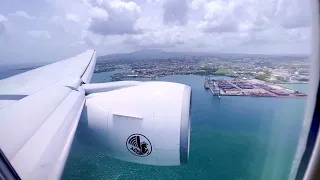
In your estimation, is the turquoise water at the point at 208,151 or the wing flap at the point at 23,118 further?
the turquoise water at the point at 208,151

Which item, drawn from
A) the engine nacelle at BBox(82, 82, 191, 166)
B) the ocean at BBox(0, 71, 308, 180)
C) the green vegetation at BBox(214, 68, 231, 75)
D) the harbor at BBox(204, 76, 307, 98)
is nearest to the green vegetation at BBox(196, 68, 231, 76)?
the green vegetation at BBox(214, 68, 231, 75)

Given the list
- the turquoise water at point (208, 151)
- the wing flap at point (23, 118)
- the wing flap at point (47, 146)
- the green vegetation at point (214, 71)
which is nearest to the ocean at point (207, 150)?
the turquoise water at point (208, 151)

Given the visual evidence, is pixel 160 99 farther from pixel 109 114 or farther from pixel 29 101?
pixel 29 101

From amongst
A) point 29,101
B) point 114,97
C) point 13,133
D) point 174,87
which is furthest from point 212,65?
point 13,133

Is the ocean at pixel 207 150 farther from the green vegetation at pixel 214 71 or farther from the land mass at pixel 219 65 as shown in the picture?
the green vegetation at pixel 214 71

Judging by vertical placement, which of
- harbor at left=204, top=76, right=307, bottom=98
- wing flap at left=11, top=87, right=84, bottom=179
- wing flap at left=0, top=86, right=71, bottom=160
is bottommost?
wing flap at left=11, top=87, right=84, bottom=179

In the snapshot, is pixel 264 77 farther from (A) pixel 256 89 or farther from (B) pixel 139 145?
(B) pixel 139 145

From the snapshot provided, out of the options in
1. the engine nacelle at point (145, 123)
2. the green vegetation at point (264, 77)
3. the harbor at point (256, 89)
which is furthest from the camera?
the engine nacelle at point (145, 123)

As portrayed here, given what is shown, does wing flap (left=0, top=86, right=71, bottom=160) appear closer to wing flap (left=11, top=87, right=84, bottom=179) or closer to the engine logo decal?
wing flap (left=11, top=87, right=84, bottom=179)
